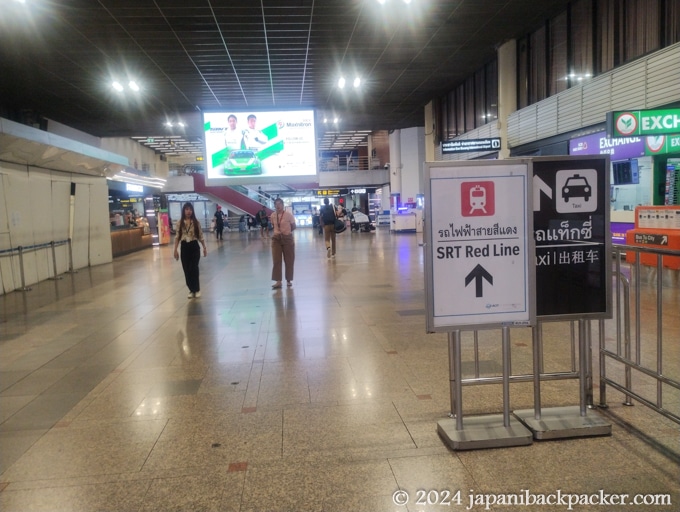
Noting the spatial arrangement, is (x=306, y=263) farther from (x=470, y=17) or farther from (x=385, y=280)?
(x=470, y=17)

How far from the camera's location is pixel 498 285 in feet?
11.6

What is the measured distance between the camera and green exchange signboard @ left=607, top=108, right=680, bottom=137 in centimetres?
941

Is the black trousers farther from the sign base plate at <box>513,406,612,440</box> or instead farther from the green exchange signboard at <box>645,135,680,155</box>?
the green exchange signboard at <box>645,135,680,155</box>

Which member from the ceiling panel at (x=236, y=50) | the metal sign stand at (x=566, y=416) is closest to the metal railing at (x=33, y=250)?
the ceiling panel at (x=236, y=50)

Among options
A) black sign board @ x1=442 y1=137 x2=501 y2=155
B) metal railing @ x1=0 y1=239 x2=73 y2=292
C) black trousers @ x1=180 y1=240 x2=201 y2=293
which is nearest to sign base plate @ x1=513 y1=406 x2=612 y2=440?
black trousers @ x1=180 y1=240 x2=201 y2=293

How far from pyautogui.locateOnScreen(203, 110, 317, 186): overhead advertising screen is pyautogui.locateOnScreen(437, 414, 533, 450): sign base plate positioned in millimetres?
12231

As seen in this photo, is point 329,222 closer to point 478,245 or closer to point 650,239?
point 650,239

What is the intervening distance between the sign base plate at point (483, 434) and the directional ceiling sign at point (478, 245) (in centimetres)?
70

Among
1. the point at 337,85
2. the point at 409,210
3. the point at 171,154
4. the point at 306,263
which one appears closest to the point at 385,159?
the point at 409,210

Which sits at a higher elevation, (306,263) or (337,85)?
(337,85)

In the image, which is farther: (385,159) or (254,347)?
(385,159)

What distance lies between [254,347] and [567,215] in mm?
3808

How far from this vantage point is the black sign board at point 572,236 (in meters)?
3.59

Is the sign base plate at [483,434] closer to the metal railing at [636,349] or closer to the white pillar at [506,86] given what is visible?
the metal railing at [636,349]
